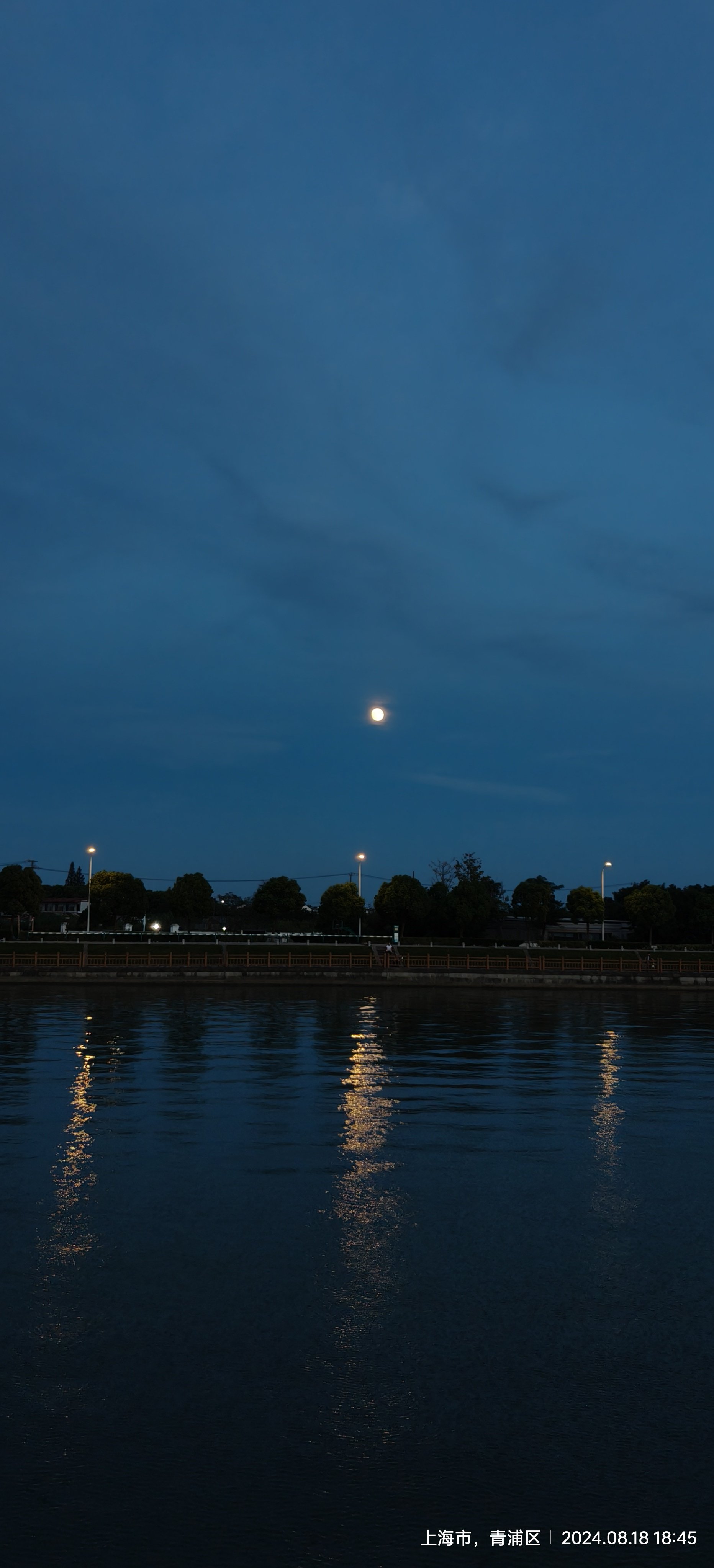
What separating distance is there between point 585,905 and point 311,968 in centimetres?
7235

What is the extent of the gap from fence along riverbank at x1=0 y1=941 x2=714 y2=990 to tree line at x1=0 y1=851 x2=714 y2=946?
30.0 meters

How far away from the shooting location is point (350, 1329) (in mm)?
9758

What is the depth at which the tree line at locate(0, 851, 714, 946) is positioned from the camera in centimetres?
11919

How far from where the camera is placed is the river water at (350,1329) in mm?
6668

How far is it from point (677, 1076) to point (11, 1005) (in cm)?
3334

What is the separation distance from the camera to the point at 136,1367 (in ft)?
28.9

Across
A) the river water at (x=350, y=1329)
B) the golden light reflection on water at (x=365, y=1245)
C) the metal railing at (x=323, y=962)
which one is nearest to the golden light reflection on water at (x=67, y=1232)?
the river water at (x=350, y=1329)

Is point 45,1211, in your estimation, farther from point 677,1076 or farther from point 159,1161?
point 677,1076

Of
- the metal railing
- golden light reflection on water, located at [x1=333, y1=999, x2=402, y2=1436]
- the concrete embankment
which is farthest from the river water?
the metal railing

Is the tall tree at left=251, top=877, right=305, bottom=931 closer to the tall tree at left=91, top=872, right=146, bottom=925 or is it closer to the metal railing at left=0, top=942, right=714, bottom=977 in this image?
Answer: the tall tree at left=91, top=872, right=146, bottom=925

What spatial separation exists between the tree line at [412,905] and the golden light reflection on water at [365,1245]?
321 feet

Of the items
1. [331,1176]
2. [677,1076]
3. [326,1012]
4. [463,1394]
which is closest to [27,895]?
[326,1012]

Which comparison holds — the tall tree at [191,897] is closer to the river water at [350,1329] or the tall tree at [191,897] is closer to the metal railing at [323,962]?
the metal railing at [323,962]

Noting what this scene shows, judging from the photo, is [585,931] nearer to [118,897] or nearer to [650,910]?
[650,910]
